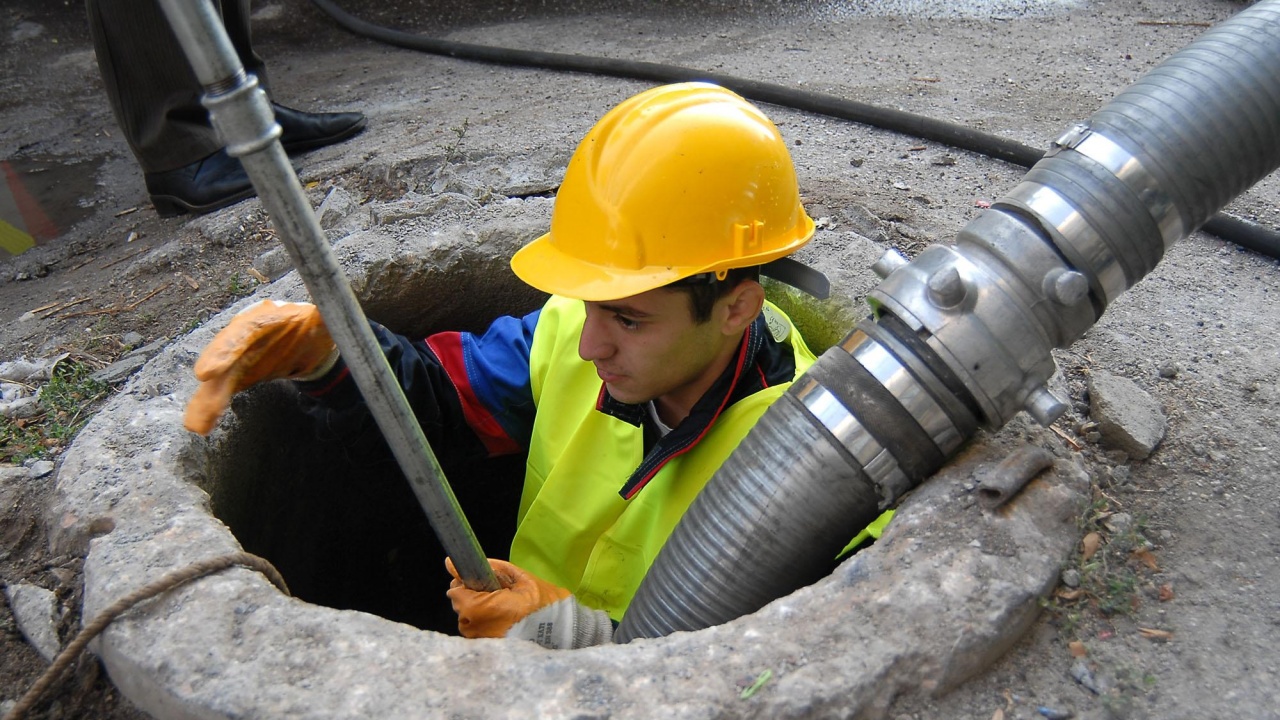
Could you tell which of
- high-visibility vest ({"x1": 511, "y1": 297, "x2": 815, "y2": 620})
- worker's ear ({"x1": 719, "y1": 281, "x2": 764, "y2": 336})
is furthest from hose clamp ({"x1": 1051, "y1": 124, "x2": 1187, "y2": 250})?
high-visibility vest ({"x1": 511, "y1": 297, "x2": 815, "y2": 620})

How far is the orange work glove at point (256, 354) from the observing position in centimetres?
177

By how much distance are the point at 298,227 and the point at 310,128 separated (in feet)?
9.92

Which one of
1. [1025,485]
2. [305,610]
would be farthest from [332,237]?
[1025,485]

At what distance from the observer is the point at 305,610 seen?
1399 mm

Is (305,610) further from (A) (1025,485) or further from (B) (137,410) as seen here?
(A) (1025,485)

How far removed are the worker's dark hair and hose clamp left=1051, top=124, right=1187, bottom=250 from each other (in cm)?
65

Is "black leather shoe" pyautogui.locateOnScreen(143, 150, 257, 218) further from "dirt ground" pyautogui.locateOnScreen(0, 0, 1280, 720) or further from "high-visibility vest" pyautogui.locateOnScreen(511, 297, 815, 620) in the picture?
"high-visibility vest" pyautogui.locateOnScreen(511, 297, 815, 620)

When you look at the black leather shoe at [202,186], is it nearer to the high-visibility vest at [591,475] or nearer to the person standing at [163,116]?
the person standing at [163,116]

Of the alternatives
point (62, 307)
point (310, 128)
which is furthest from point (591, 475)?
point (310, 128)

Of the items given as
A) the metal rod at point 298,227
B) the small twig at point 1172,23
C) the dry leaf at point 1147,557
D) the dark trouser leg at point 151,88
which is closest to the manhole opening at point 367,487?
the metal rod at point 298,227

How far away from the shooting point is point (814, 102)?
150 inches

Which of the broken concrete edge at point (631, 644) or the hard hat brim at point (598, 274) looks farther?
the hard hat brim at point (598, 274)

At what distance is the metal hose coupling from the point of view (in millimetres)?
1455

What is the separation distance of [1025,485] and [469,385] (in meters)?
1.28
